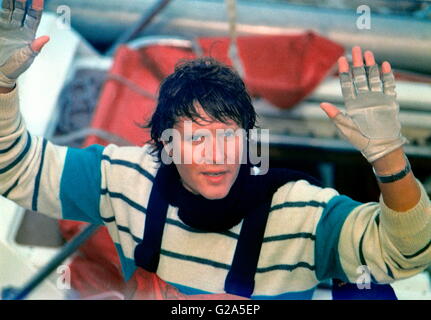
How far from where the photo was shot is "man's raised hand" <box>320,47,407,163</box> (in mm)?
490

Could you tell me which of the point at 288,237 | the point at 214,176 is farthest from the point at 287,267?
the point at 214,176

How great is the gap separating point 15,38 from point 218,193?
0.26 metres

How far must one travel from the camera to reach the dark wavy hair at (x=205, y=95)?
21.7 inches

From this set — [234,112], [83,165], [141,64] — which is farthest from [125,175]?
[141,64]

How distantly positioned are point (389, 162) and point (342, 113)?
62mm

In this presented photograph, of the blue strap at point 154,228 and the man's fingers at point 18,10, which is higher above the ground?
the man's fingers at point 18,10

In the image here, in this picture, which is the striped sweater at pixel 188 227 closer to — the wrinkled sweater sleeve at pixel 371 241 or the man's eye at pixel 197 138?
the wrinkled sweater sleeve at pixel 371 241

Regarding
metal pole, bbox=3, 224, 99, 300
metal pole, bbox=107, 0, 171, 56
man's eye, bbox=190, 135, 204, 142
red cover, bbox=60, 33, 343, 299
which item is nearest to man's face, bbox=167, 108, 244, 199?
man's eye, bbox=190, 135, 204, 142

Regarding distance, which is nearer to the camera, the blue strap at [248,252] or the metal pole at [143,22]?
the blue strap at [248,252]

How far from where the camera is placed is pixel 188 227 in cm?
61

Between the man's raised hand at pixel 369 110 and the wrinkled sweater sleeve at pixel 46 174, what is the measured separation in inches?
11.7

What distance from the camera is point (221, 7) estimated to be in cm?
122

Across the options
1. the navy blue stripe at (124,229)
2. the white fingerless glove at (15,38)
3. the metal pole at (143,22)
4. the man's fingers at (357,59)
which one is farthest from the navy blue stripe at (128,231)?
the metal pole at (143,22)
